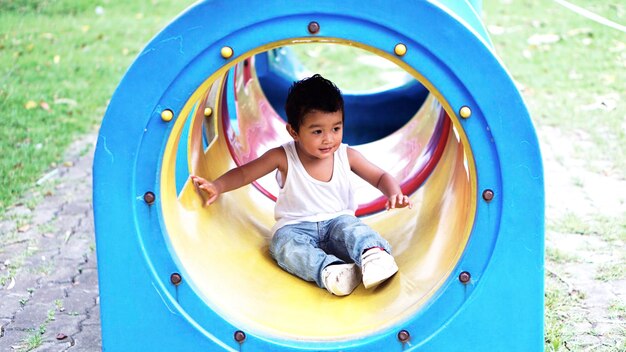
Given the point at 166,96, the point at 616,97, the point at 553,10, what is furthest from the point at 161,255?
the point at 553,10

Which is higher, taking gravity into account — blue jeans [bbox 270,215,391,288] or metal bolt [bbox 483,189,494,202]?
metal bolt [bbox 483,189,494,202]

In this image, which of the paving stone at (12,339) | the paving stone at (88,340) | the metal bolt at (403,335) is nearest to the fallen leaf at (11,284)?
the paving stone at (12,339)

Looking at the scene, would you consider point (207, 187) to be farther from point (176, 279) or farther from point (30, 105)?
point (30, 105)

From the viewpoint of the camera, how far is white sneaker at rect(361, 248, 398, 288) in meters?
2.81

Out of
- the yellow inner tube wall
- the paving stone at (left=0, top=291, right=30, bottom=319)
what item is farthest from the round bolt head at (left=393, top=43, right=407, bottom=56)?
the paving stone at (left=0, top=291, right=30, bottom=319)

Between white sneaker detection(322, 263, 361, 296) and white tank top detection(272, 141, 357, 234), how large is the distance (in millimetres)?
371

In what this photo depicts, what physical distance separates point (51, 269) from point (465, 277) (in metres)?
2.03

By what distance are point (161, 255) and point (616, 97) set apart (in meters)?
4.58

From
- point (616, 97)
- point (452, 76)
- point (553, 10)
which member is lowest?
point (452, 76)

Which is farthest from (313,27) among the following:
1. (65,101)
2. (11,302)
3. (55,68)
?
(55,68)

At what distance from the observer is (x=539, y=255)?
2488mm

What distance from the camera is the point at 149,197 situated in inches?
100

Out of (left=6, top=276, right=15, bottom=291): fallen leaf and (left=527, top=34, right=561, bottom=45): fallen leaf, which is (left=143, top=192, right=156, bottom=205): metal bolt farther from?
(left=527, top=34, right=561, bottom=45): fallen leaf

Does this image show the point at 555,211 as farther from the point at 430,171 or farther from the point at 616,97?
the point at 616,97
